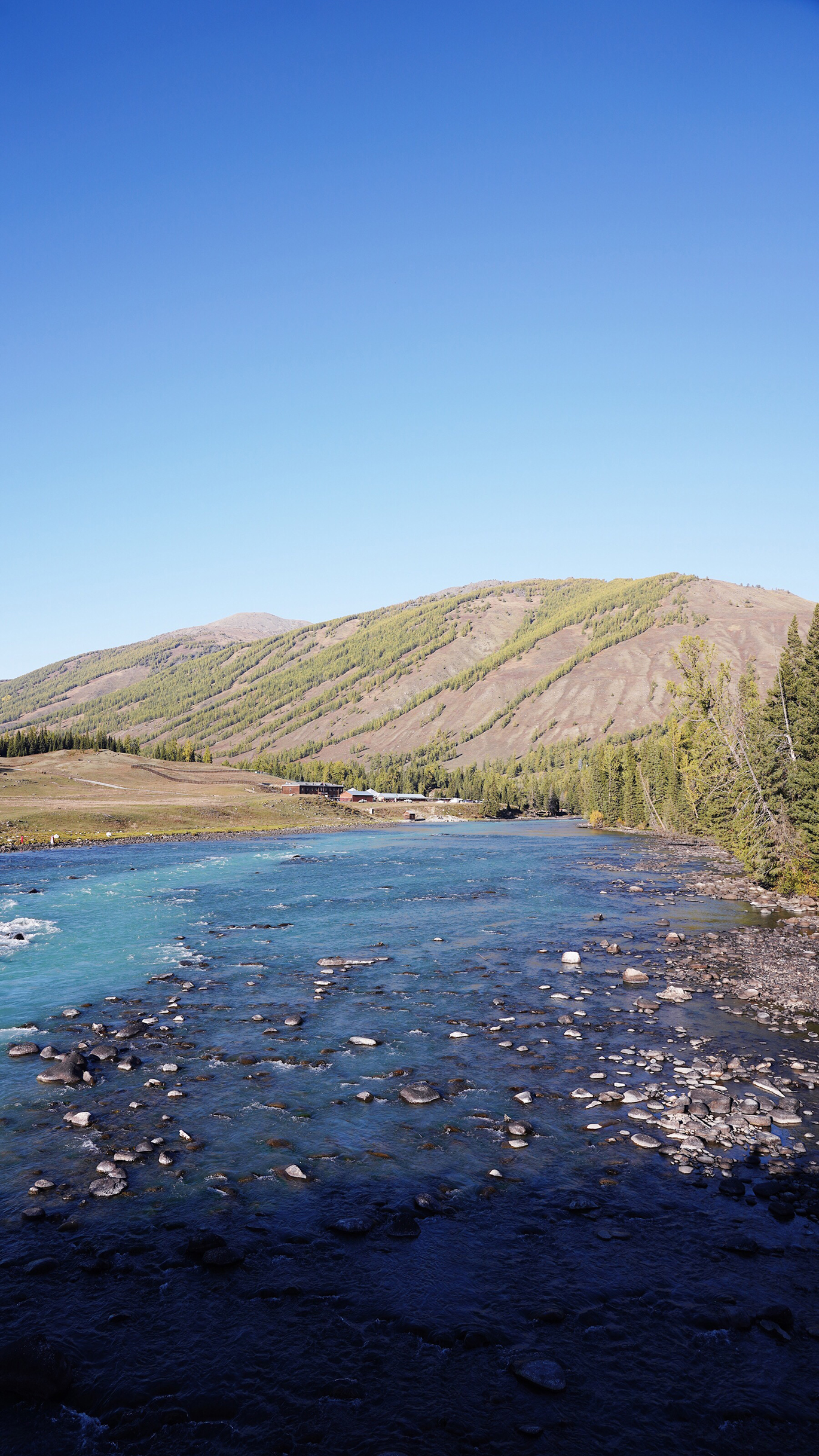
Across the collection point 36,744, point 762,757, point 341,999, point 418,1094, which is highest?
point 36,744

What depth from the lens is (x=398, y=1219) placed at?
41.7 feet

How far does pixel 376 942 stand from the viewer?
112 feet

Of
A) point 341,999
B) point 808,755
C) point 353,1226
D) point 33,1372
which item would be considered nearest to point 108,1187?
point 33,1372

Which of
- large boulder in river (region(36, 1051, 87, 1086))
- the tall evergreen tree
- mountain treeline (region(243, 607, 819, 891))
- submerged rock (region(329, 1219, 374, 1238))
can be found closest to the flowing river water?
submerged rock (region(329, 1219, 374, 1238))

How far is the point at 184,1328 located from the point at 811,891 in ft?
151

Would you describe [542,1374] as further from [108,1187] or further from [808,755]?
[808,755]

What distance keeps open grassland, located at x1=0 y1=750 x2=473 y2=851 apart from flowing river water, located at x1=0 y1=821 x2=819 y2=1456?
68623 mm

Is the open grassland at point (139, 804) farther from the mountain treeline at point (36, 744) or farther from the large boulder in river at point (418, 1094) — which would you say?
the large boulder in river at point (418, 1094)

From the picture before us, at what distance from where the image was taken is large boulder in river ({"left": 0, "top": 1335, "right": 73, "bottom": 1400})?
9.14 m

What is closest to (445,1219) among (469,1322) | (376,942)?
(469,1322)

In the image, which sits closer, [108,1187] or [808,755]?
[108,1187]

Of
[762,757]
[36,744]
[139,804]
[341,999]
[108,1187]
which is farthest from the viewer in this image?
[36,744]

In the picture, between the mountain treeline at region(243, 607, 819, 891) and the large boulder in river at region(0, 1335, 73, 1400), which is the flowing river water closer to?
the large boulder in river at region(0, 1335, 73, 1400)

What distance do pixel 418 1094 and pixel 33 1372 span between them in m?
9.39
